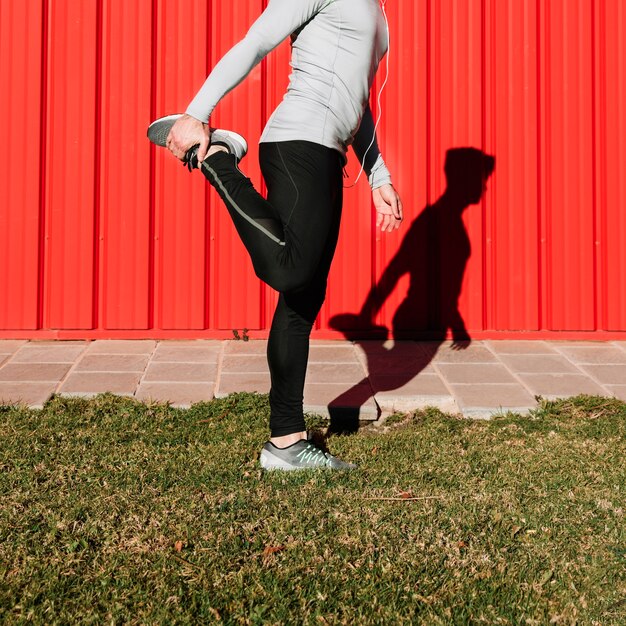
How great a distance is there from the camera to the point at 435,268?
223 inches

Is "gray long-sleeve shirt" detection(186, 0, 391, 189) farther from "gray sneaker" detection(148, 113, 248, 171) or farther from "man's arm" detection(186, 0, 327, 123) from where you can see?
"gray sneaker" detection(148, 113, 248, 171)

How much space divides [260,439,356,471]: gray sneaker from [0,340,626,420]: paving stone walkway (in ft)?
2.58

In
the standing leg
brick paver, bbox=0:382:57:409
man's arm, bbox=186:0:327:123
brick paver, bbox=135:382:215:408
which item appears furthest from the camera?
brick paver, bbox=135:382:215:408

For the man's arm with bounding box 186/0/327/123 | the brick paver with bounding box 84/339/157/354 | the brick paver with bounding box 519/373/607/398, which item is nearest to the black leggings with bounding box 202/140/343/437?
the man's arm with bounding box 186/0/327/123

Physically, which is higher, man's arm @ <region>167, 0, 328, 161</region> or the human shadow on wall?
man's arm @ <region>167, 0, 328, 161</region>

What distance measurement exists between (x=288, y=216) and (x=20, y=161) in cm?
315

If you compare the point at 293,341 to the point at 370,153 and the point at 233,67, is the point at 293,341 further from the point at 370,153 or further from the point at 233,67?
the point at 233,67

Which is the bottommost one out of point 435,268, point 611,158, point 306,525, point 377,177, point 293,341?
point 306,525

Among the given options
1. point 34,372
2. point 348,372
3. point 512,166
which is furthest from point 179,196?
point 512,166

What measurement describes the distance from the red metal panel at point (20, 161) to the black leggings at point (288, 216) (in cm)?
291

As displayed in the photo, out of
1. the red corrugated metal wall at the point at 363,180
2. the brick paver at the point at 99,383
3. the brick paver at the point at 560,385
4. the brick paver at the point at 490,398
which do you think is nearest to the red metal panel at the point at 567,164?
the red corrugated metal wall at the point at 363,180

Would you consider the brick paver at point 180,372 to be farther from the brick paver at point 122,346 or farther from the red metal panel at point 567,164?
the red metal panel at point 567,164

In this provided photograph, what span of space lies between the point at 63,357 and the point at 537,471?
9.41ft

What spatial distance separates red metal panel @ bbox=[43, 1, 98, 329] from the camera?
5.46m
